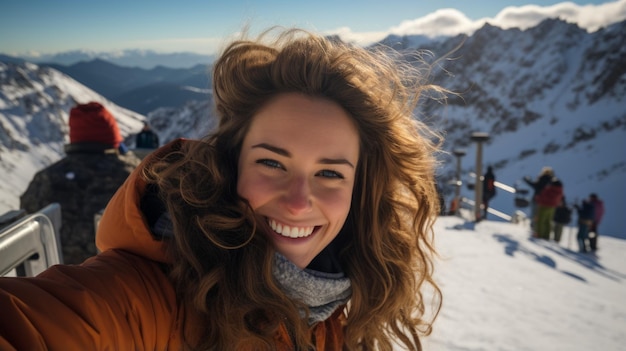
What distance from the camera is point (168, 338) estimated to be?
1.12 metres

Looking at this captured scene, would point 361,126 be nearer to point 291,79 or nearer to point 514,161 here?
point 291,79

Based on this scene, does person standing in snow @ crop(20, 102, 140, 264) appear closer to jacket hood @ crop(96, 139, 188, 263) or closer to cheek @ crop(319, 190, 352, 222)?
jacket hood @ crop(96, 139, 188, 263)

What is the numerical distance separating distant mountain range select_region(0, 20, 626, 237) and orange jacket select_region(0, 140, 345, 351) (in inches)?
1027

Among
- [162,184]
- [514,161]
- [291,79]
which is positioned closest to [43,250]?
[162,184]

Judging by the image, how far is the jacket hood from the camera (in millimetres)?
1084

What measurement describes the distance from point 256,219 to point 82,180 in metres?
3.32

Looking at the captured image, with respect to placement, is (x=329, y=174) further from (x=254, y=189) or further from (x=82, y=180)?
(x=82, y=180)

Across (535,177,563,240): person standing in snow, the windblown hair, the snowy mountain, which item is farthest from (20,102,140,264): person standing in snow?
the snowy mountain

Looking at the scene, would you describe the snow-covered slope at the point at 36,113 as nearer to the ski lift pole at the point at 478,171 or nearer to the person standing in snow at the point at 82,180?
the person standing in snow at the point at 82,180

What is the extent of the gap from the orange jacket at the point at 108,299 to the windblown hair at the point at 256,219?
0.07 metres

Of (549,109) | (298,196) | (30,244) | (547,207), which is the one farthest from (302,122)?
(549,109)

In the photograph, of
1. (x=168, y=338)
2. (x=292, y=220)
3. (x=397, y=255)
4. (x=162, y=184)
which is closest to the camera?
(x=168, y=338)

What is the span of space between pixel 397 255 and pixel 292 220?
0.73m

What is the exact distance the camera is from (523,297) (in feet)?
13.3
